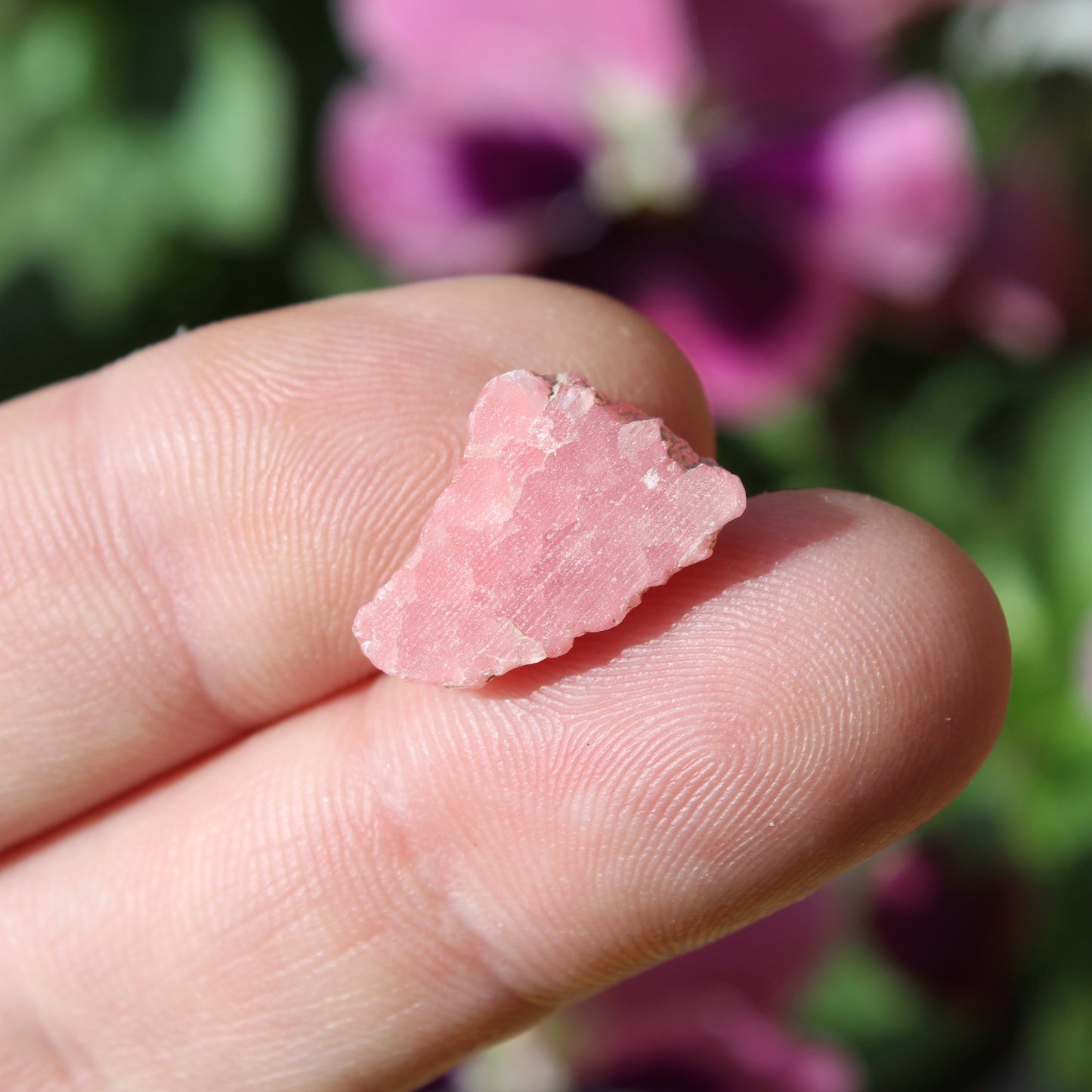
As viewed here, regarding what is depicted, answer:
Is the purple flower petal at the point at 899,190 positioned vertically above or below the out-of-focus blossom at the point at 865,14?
below

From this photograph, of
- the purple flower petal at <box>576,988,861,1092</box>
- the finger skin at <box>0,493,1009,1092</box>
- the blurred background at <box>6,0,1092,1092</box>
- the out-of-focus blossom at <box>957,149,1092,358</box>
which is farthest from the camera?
the out-of-focus blossom at <box>957,149,1092,358</box>

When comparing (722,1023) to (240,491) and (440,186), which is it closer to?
(240,491)

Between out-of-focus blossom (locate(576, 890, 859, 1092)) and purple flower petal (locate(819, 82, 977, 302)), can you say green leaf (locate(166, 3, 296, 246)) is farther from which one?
out-of-focus blossom (locate(576, 890, 859, 1092))

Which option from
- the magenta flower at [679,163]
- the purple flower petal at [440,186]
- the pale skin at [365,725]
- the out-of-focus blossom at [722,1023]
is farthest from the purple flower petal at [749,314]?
the out-of-focus blossom at [722,1023]

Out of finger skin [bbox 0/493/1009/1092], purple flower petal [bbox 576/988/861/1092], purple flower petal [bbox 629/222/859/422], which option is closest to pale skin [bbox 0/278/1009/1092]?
finger skin [bbox 0/493/1009/1092]

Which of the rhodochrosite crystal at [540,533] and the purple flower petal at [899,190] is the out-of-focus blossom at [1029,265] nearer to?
the purple flower petal at [899,190]
